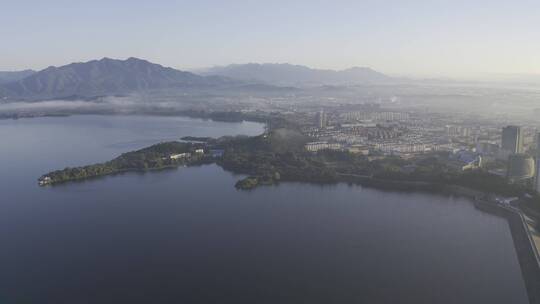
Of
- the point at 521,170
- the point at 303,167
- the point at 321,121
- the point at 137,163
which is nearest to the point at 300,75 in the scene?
the point at 321,121

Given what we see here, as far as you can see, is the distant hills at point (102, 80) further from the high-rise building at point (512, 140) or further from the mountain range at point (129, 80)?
the high-rise building at point (512, 140)

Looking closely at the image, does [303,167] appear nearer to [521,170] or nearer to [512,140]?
[521,170]

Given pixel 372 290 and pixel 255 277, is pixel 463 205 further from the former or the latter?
pixel 255 277

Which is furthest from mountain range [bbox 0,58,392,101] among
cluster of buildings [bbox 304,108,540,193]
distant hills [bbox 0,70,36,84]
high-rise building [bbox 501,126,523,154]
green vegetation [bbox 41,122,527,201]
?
high-rise building [bbox 501,126,523,154]

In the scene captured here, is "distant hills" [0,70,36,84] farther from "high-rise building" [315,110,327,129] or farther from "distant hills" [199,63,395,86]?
"high-rise building" [315,110,327,129]

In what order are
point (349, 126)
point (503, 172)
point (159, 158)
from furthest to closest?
point (349, 126) < point (159, 158) < point (503, 172)

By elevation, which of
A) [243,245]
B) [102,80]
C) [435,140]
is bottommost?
[243,245]

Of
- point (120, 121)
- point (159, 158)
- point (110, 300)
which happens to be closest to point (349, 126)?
point (159, 158)
